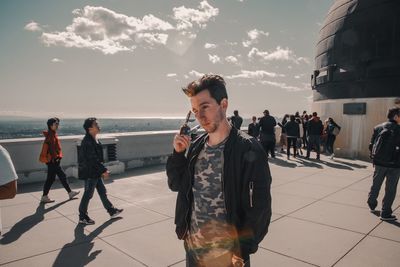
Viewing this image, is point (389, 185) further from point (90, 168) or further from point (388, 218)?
point (90, 168)

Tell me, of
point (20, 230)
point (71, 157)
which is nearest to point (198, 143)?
point (20, 230)

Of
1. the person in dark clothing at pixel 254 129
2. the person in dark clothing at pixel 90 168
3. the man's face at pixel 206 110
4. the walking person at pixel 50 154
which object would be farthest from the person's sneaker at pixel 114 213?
the person in dark clothing at pixel 254 129

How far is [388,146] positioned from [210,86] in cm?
499

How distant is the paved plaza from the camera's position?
13.7ft

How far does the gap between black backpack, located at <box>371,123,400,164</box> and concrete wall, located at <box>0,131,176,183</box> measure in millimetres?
7582

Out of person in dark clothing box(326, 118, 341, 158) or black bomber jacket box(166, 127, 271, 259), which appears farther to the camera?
person in dark clothing box(326, 118, 341, 158)

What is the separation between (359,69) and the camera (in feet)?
48.6

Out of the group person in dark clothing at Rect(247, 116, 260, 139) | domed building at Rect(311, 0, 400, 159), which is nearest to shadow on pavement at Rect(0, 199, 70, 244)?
person in dark clothing at Rect(247, 116, 260, 139)

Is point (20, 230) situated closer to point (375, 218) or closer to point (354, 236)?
point (354, 236)

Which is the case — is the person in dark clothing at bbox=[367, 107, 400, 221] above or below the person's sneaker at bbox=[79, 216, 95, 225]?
above

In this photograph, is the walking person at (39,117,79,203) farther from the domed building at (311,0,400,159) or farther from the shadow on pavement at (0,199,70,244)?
the domed building at (311,0,400,159)

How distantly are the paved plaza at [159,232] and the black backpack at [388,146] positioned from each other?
120 centimetres

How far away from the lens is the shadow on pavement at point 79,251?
405cm

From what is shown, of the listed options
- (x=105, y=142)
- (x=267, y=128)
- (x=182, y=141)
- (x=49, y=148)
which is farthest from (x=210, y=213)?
(x=267, y=128)
